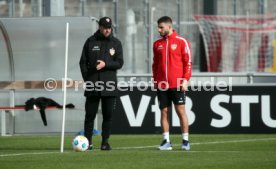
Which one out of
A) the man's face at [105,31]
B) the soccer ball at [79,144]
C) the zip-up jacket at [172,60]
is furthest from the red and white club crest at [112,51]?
the soccer ball at [79,144]

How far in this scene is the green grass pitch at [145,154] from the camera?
12.3 m

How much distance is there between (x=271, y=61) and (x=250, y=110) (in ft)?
38.3

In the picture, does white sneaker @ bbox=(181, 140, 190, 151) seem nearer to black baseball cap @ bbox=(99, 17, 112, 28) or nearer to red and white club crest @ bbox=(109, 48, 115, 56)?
red and white club crest @ bbox=(109, 48, 115, 56)

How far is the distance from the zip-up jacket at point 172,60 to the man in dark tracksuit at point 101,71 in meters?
0.71

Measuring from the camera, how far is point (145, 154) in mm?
13953

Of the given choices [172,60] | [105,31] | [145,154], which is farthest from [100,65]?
[145,154]

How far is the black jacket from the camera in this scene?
1505cm

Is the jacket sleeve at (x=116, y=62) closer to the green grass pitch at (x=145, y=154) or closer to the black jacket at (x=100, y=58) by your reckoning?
the black jacket at (x=100, y=58)

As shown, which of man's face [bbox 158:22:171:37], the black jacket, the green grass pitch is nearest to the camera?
the green grass pitch

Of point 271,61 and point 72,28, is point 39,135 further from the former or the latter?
point 271,61

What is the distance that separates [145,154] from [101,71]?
6.12 feet

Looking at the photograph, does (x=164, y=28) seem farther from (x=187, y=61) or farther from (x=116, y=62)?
(x=116, y=62)

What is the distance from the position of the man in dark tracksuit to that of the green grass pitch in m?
0.59

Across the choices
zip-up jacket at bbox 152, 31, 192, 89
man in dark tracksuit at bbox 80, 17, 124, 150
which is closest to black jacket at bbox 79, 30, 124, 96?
man in dark tracksuit at bbox 80, 17, 124, 150
